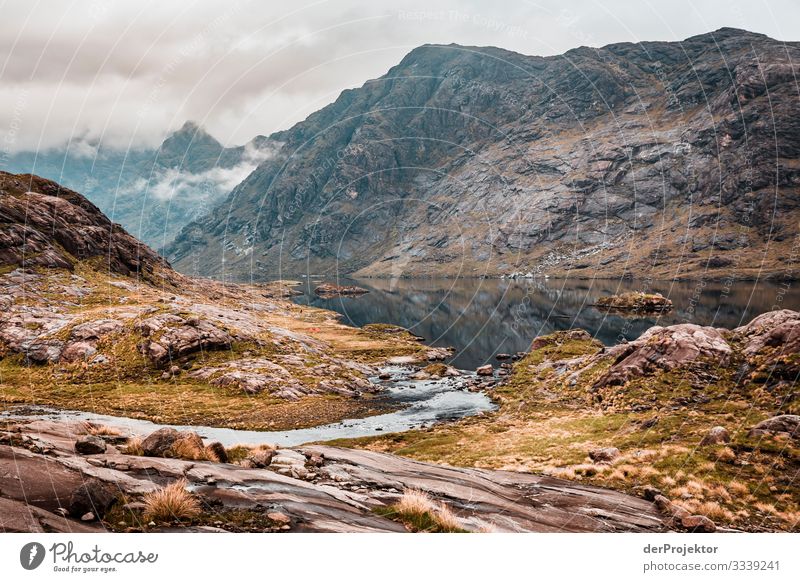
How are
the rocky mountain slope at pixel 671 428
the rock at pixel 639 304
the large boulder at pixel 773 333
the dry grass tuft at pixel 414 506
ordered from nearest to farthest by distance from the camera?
the dry grass tuft at pixel 414 506
the rocky mountain slope at pixel 671 428
the large boulder at pixel 773 333
the rock at pixel 639 304

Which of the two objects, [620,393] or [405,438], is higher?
[620,393]

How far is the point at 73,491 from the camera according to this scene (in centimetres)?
1095

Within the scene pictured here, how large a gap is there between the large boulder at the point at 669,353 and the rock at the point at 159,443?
43.0m

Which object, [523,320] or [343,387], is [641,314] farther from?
[343,387]

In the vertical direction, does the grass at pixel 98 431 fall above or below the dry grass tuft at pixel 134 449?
below

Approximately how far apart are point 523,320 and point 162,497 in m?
129

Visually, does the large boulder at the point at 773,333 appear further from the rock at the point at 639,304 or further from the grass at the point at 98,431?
the rock at the point at 639,304

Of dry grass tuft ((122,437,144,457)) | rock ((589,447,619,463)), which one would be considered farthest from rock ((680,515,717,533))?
dry grass tuft ((122,437,144,457))

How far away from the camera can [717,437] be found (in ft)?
84.4

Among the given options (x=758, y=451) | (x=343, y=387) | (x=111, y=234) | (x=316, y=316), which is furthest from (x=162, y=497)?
(x=316, y=316)

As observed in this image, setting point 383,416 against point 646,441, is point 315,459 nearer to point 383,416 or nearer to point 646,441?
point 646,441

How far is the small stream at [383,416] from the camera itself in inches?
1512

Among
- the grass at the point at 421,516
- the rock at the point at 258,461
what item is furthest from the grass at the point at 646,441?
the rock at the point at 258,461
